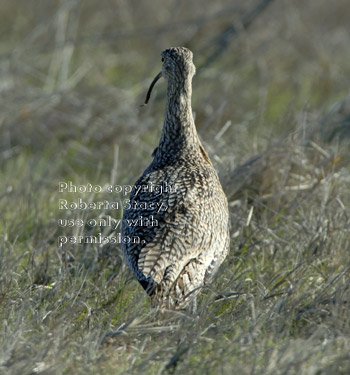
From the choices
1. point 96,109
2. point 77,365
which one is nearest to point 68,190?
point 96,109

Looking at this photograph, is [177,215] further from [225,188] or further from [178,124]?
[225,188]

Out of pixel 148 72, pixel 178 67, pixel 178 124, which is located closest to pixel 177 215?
pixel 178 124

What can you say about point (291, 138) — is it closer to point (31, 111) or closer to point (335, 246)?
point (335, 246)

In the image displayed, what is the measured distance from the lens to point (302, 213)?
5.09 m

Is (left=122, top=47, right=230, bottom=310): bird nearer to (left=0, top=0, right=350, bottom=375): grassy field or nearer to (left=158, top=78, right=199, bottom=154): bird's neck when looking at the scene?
(left=158, top=78, right=199, bottom=154): bird's neck

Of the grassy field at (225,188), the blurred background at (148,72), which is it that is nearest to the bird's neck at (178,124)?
the grassy field at (225,188)

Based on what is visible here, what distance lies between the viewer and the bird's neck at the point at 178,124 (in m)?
4.73

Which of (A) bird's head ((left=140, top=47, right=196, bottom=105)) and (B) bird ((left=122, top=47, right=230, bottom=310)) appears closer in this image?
(B) bird ((left=122, top=47, right=230, bottom=310))

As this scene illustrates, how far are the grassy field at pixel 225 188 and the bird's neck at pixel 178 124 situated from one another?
2.31 ft

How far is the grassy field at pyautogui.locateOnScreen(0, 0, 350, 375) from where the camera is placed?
343 cm

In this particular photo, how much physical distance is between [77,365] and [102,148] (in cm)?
447

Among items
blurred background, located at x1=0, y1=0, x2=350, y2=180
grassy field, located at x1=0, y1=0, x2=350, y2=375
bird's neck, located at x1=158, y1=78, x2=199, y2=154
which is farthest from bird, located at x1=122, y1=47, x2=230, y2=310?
blurred background, located at x1=0, y1=0, x2=350, y2=180

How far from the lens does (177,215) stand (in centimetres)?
409

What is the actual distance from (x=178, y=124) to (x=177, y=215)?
0.89 m
